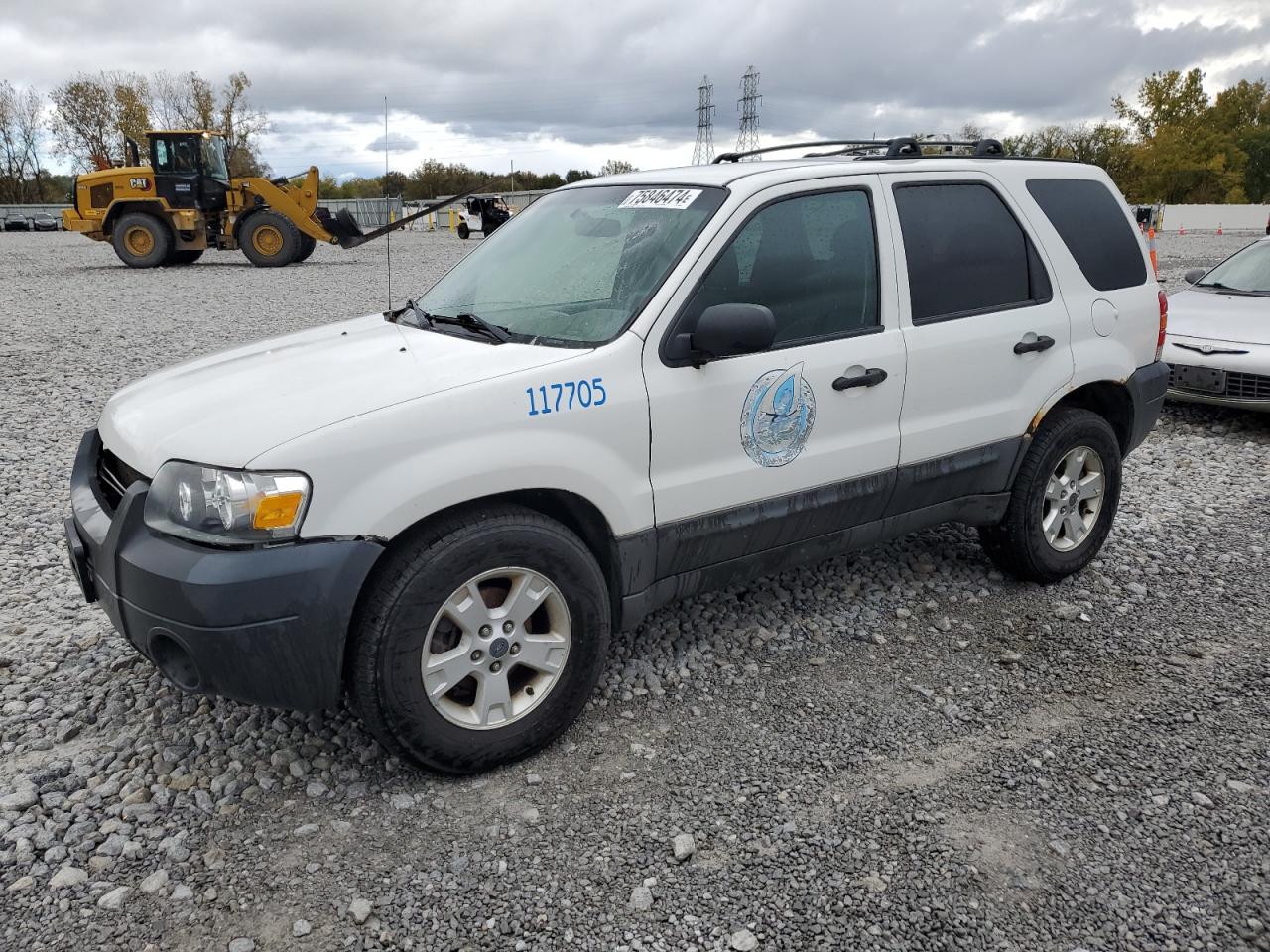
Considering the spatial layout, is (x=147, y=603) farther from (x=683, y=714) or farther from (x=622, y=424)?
(x=683, y=714)

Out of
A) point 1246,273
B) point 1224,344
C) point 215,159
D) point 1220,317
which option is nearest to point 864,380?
point 1224,344

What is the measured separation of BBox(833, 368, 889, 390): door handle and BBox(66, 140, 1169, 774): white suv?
0.01 m

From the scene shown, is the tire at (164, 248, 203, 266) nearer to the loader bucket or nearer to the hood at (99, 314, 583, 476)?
the loader bucket

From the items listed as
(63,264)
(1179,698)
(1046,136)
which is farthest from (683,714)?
(1046,136)

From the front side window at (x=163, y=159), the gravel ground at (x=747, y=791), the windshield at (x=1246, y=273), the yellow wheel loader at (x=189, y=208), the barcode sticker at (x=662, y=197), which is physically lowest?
the gravel ground at (x=747, y=791)

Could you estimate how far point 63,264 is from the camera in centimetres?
2216

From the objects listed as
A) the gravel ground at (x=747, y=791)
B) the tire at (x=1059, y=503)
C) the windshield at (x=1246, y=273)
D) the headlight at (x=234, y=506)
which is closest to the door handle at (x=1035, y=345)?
the tire at (x=1059, y=503)

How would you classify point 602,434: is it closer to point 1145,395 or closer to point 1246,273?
point 1145,395

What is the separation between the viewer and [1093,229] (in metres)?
4.50

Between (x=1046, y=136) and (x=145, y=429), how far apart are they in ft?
213

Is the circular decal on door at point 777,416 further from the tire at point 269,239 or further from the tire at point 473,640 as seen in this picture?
the tire at point 269,239

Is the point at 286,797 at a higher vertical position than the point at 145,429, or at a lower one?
lower

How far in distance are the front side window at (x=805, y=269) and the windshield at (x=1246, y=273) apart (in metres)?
5.99

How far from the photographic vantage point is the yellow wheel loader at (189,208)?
2011 centimetres
